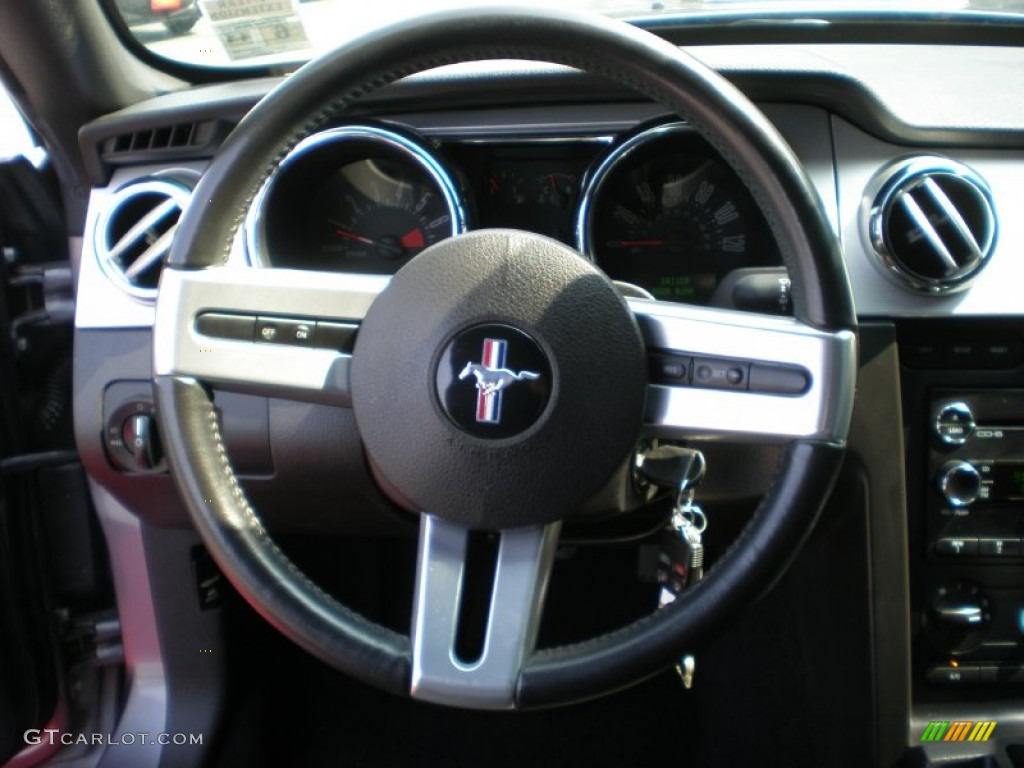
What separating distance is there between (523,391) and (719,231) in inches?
24.7

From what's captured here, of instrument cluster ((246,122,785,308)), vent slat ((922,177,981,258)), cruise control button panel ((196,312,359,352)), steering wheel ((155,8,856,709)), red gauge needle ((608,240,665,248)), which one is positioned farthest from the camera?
red gauge needle ((608,240,665,248))

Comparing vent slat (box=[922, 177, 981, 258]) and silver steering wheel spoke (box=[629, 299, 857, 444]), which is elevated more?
vent slat (box=[922, 177, 981, 258])

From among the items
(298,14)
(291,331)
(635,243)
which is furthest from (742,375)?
(298,14)

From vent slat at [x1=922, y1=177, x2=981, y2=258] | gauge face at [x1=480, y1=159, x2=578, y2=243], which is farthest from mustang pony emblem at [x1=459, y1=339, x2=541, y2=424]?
vent slat at [x1=922, y1=177, x2=981, y2=258]

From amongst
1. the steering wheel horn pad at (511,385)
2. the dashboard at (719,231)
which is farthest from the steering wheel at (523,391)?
the dashboard at (719,231)

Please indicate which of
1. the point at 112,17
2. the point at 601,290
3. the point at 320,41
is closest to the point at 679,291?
the point at 601,290

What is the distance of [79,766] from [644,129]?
145 centimetres

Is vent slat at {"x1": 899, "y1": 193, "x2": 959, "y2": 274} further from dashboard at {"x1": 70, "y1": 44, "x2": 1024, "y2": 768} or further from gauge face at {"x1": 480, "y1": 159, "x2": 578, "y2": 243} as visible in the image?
gauge face at {"x1": 480, "y1": 159, "x2": 578, "y2": 243}

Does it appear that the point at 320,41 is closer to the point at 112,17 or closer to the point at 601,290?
the point at 112,17

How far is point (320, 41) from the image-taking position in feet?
5.08

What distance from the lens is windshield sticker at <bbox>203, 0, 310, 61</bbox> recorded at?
58.2 inches

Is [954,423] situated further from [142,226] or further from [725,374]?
[142,226]

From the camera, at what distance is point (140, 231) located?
1369 millimetres

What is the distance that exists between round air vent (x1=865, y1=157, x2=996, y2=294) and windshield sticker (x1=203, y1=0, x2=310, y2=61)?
0.90 meters
